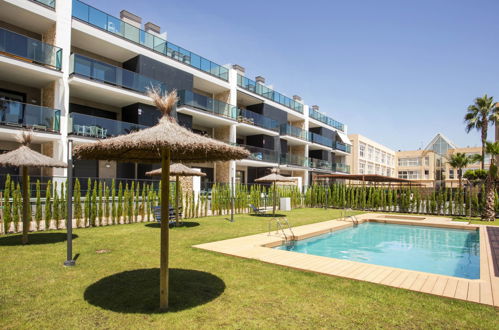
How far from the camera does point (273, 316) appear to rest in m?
4.07

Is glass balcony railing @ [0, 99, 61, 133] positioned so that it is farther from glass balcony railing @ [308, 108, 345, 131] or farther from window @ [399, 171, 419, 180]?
window @ [399, 171, 419, 180]

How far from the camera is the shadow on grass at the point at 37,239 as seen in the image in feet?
27.7

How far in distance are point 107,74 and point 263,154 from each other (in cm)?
1493

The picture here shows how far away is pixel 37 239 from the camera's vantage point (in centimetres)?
890

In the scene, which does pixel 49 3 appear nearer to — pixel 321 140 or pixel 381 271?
pixel 381 271

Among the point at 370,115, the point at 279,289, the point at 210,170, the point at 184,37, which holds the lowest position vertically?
the point at 279,289

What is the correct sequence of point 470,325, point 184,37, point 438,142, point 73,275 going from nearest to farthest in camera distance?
1. point 470,325
2. point 73,275
3. point 184,37
4. point 438,142

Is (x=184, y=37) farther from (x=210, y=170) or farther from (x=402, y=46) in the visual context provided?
(x=402, y=46)

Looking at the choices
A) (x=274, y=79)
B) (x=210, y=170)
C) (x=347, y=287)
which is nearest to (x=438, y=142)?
(x=274, y=79)

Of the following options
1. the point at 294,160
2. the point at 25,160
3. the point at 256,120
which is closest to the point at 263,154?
the point at 256,120

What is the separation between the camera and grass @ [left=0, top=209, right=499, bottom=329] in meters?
3.89

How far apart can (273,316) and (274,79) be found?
33979mm

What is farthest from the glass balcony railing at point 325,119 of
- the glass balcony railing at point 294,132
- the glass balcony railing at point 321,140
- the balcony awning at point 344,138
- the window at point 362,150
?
the window at point 362,150

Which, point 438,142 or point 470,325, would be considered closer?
point 470,325
